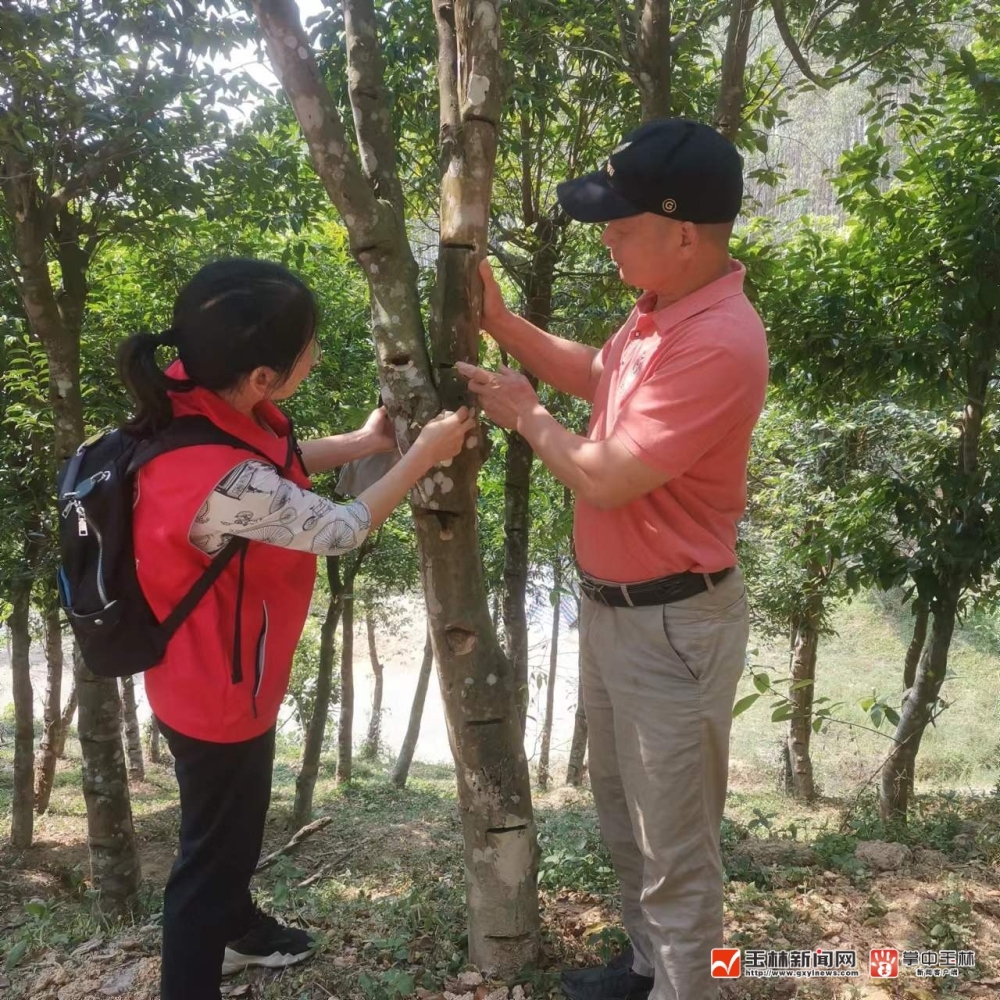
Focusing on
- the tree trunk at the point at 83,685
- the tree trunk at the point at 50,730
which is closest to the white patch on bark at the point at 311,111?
the tree trunk at the point at 83,685

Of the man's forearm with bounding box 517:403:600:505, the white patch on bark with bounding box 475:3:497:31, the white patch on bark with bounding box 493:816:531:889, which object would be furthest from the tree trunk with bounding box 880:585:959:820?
the white patch on bark with bounding box 475:3:497:31

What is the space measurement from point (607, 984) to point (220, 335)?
214 cm

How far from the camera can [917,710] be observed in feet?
17.4

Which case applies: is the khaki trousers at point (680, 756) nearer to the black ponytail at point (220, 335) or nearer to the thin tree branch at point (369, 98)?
the black ponytail at point (220, 335)

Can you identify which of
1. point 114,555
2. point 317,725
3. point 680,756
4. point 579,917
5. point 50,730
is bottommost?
point 50,730

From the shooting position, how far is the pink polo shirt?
2025mm

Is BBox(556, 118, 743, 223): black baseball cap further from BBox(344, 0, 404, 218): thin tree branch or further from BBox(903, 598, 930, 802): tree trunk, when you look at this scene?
BBox(903, 598, 930, 802): tree trunk

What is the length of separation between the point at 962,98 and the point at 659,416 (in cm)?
503

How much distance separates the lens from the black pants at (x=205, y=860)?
223 centimetres

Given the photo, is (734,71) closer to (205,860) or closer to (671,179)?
(671,179)

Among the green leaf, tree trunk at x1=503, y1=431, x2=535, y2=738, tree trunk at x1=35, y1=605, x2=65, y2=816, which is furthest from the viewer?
tree trunk at x1=35, y1=605, x2=65, y2=816

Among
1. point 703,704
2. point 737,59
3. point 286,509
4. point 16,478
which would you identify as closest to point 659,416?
point 703,704

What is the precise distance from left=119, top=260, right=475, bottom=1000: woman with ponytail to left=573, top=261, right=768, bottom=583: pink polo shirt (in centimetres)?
48

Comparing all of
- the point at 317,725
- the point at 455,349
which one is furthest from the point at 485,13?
the point at 317,725
